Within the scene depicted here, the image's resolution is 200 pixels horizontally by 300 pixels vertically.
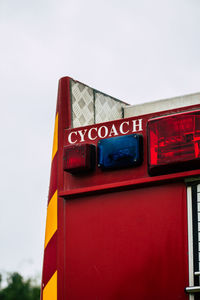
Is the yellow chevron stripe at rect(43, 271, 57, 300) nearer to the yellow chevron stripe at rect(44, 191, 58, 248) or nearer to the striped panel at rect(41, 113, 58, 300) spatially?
the striped panel at rect(41, 113, 58, 300)

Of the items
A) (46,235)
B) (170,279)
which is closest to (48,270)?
(46,235)

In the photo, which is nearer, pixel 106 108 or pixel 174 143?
pixel 174 143

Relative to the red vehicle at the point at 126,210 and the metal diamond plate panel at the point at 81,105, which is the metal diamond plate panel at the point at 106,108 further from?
the red vehicle at the point at 126,210

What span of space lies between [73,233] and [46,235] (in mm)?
346

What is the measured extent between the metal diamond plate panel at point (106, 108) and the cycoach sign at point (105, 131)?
31.5 inches

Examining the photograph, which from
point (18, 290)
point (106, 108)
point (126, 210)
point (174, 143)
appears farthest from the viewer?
point (18, 290)

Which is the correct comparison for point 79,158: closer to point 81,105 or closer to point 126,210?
point 126,210

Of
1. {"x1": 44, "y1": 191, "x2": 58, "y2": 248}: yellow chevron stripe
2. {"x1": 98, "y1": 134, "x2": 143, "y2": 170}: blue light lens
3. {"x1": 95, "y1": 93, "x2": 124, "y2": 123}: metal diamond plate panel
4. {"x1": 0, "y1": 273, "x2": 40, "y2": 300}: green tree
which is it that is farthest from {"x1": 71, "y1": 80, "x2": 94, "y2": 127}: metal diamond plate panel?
{"x1": 0, "y1": 273, "x2": 40, "y2": 300}: green tree

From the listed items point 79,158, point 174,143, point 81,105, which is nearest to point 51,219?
point 79,158

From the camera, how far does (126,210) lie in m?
6.26

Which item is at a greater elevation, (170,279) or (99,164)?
(99,164)

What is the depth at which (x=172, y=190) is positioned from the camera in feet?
20.0

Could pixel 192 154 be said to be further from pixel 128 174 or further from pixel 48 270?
pixel 48 270

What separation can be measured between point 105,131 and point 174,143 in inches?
31.1
